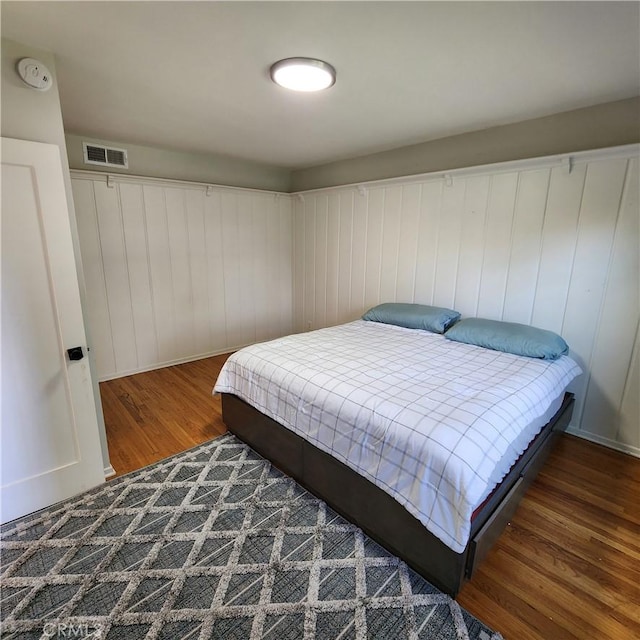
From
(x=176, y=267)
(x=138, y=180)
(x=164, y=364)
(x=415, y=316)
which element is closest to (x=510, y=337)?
(x=415, y=316)

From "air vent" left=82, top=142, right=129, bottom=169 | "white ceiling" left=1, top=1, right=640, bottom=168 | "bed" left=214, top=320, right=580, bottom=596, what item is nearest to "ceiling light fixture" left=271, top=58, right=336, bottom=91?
"white ceiling" left=1, top=1, right=640, bottom=168

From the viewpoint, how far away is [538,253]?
2.72 meters

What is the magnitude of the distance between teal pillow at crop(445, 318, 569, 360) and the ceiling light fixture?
204cm

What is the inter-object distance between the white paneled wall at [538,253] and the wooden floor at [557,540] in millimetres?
594

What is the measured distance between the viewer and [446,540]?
4.42ft

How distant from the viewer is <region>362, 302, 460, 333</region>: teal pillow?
121 inches

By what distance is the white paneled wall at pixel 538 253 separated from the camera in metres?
2.39

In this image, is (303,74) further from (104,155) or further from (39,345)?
(104,155)

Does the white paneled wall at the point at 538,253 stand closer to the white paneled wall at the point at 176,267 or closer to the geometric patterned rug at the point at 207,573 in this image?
the white paneled wall at the point at 176,267

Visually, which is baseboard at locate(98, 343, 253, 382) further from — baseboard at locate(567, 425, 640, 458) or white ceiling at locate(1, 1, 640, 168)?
baseboard at locate(567, 425, 640, 458)

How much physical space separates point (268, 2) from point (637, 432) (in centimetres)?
338

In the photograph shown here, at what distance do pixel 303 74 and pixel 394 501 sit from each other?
2.24m

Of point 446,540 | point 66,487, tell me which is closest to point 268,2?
point 446,540

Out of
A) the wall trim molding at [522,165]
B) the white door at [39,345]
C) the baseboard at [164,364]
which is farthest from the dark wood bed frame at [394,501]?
the baseboard at [164,364]
